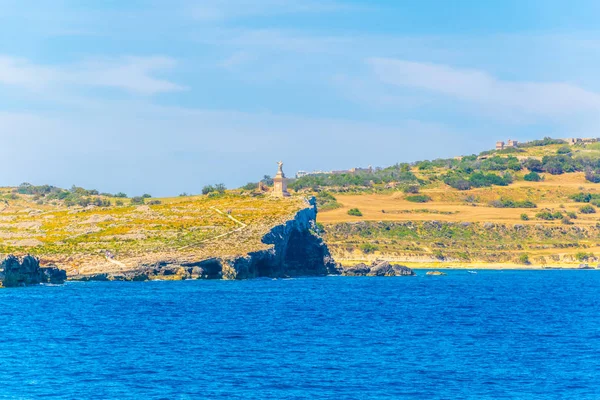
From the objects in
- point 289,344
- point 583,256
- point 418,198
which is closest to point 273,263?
point 289,344

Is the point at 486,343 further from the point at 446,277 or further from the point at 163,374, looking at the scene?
the point at 446,277

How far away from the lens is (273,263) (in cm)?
10662

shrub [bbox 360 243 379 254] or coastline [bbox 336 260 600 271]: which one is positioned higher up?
shrub [bbox 360 243 379 254]

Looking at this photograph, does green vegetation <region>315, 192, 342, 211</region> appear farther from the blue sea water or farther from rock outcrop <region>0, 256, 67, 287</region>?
rock outcrop <region>0, 256, 67, 287</region>

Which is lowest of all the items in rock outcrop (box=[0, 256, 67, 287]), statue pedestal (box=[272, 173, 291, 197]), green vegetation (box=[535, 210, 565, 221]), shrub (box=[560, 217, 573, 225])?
shrub (box=[560, 217, 573, 225])

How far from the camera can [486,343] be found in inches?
2169

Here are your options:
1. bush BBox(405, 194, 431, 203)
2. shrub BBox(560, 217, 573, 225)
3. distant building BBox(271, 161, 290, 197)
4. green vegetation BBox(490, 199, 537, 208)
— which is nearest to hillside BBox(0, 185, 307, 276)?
distant building BBox(271, 161, 290, 197)

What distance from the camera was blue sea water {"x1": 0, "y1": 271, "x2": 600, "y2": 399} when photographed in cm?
4103

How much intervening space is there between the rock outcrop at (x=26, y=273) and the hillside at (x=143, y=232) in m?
3.95

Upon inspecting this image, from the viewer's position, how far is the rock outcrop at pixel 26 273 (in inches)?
3425

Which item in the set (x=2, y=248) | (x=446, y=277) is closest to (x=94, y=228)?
(x=2, y=248)

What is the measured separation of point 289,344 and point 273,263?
5313 cm

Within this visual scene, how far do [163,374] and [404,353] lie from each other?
1386 centimetres

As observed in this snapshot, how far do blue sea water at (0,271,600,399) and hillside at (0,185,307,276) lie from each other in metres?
8.41
